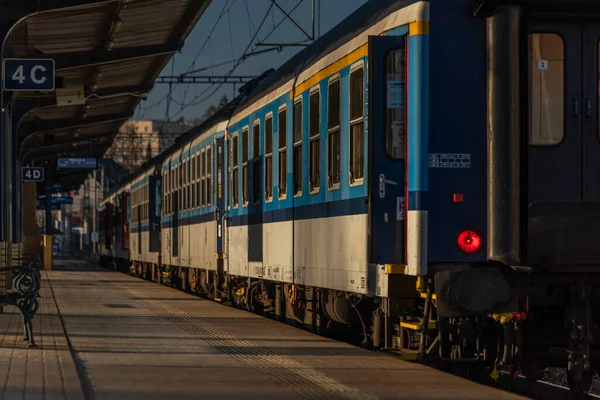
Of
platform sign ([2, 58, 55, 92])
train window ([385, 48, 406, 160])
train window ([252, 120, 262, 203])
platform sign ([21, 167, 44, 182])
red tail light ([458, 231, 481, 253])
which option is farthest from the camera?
platform sign ([21, 167, 44, 182])

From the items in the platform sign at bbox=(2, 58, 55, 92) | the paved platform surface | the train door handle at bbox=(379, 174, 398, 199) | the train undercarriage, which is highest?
the platform sign at bbox=(2, 58, 55, 92)

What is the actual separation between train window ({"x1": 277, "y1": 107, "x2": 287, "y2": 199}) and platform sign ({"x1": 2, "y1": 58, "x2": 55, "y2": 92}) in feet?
14.0

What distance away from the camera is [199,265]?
79.7 ft

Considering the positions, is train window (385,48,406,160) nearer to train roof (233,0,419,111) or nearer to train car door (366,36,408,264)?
train car door (366,36,408,264)

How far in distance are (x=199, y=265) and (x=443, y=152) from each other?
14229mm

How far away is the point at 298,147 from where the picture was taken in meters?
14.8

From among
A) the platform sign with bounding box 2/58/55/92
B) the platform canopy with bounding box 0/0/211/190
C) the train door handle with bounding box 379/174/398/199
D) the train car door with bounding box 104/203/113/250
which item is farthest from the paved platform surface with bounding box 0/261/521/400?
the train car door with bounding box 104/203/113/250

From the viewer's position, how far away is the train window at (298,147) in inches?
579

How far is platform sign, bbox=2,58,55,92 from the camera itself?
60.7 ft

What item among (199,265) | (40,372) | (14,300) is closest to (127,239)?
(199,265)

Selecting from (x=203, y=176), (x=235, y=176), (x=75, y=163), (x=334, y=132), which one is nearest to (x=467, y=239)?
(x=334, y=132)

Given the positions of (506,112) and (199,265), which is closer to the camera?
(506,112)

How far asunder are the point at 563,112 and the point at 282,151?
19.4 feet

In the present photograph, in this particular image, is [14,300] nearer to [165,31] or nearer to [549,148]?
[549,148]
